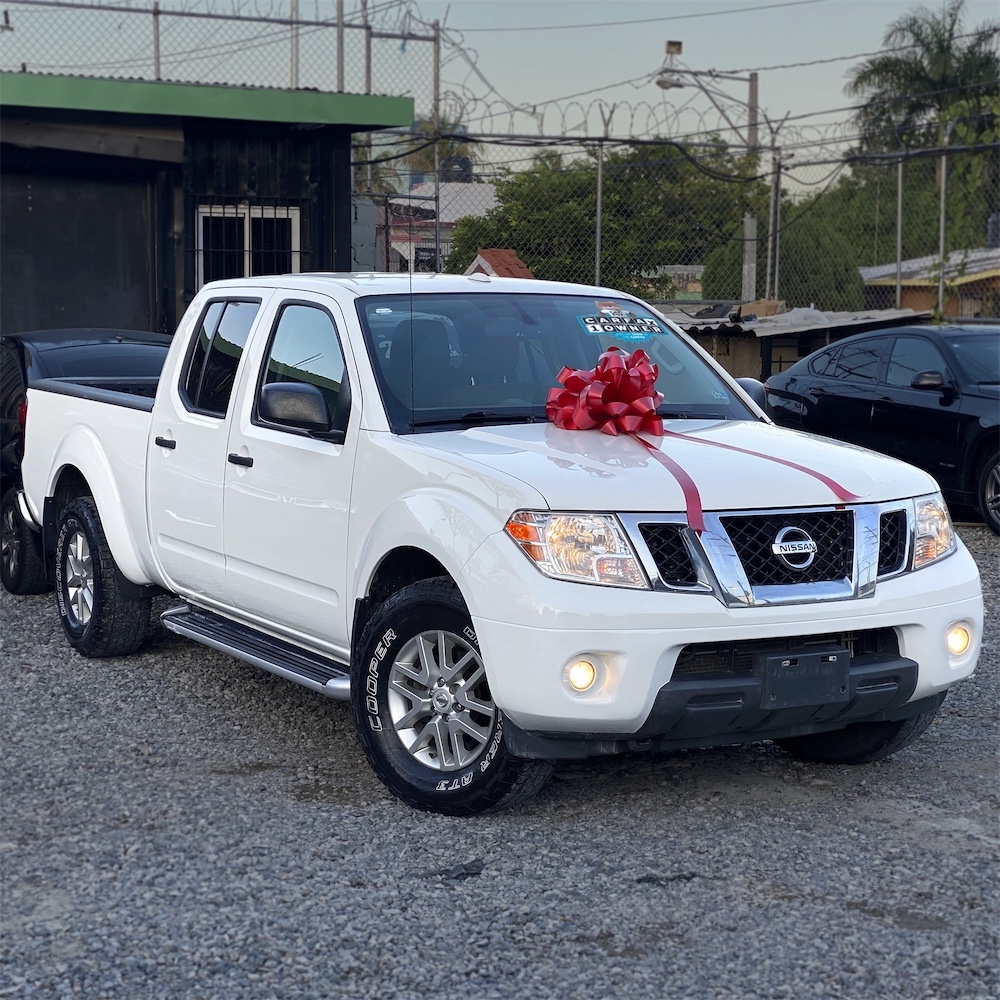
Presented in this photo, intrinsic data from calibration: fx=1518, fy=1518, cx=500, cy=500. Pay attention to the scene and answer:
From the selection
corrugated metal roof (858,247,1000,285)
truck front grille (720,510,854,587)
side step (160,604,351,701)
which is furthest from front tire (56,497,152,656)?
corrugated metal roof (858,247,1000,285)

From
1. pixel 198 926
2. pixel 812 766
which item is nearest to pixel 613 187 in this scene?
pixel 812 766

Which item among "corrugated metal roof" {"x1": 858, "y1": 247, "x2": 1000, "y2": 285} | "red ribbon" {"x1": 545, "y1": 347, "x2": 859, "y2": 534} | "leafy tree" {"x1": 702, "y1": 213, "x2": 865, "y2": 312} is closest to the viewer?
"red ribbon" {"x1": 545, "y1": 347, "x2": 859, "y2": 534}

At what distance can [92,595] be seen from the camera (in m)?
7.45

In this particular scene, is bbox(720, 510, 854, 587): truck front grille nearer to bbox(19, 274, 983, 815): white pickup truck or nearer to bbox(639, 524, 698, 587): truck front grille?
bbox(19, 274, 983, 815): white pickup truck

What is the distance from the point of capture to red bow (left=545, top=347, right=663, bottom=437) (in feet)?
17.9

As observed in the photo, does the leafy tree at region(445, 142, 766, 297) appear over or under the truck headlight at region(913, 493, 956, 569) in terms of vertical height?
over

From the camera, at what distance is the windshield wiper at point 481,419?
18.1 ft

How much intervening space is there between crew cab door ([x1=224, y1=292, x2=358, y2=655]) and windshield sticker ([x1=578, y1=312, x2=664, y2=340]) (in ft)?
3.63

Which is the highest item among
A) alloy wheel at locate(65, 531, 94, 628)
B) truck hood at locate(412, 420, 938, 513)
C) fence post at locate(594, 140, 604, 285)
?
fence post at locate(594, 140, 604, 285)

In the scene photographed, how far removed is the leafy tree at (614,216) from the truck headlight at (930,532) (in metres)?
10.0

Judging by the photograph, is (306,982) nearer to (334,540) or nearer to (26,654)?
(334,540)

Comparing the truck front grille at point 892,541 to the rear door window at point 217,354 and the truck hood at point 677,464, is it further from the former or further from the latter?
the rear door window at point 217,354

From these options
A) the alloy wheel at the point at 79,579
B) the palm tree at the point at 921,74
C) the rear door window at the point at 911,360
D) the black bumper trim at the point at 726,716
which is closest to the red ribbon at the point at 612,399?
the black bumper trim at the point at 726,716

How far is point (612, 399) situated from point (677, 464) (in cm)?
59
